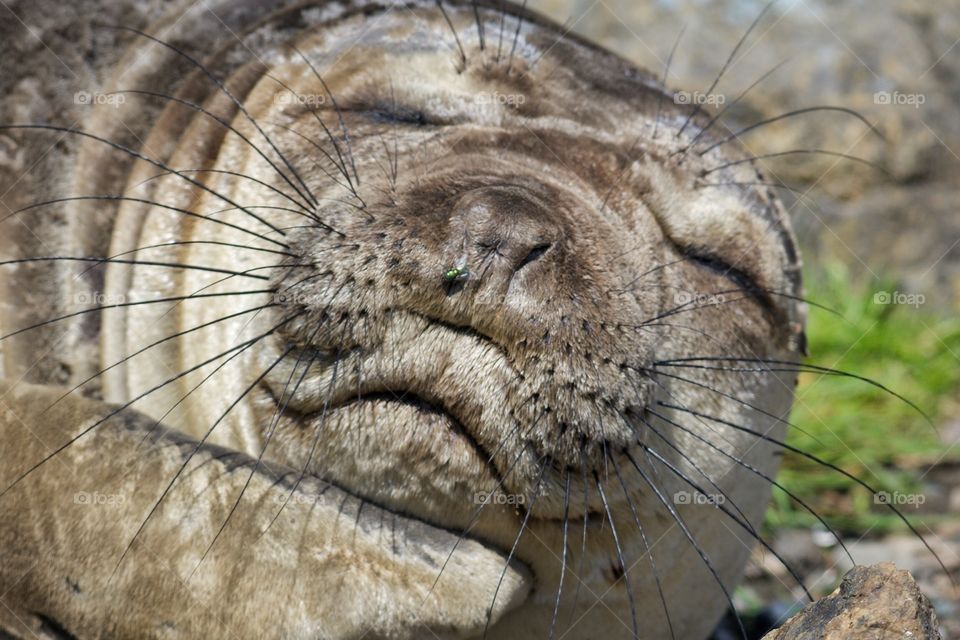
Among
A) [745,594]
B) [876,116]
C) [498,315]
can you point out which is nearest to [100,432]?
[498,315]

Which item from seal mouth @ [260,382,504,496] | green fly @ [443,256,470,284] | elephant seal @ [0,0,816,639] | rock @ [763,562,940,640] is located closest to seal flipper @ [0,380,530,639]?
elephant seal @ [0,0,816,639]

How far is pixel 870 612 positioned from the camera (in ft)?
7.45

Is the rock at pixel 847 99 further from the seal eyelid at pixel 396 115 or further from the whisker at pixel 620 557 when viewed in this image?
the whisker at pixel 620 557

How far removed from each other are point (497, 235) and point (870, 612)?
1135 millimetres

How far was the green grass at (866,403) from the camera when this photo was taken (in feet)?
17.4

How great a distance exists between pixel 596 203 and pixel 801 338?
35.8 inches

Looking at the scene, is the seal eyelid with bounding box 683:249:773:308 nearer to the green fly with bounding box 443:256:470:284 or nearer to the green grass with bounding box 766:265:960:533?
the green fly with bounding box 443:256:470:284

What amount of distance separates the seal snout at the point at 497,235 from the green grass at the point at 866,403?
292cm

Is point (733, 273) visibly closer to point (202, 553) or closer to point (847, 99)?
point (202, 553)

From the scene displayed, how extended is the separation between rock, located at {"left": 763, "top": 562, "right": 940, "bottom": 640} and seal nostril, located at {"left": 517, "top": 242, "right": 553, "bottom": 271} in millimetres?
982

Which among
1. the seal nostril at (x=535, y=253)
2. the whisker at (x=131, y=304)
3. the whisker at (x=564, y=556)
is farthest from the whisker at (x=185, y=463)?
the whisker at (x=564, y=556)

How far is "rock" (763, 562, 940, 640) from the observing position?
2.23 meters

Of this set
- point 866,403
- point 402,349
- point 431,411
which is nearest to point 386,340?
point 402,349

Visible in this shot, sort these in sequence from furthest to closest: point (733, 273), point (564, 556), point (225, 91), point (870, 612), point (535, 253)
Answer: point (733, 273), point (225, 91), point (564, 556), point (535, 253), point (870, 612)
